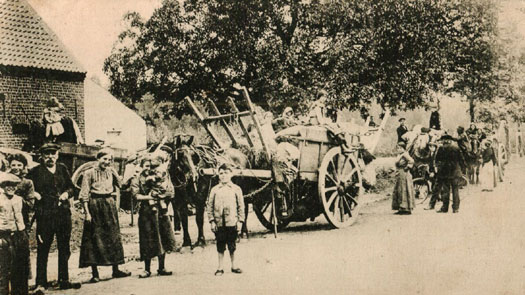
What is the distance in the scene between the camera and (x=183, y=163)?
275 inches

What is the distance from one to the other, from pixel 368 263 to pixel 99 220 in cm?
310

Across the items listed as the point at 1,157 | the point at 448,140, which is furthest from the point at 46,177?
the point at 448,140

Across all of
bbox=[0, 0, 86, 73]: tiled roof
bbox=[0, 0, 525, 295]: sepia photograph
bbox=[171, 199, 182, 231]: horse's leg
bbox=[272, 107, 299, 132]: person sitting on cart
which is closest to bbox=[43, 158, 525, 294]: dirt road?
bbox=[0, 0, 525, 295]: sepia photograph

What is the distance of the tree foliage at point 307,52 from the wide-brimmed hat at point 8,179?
2.55 metres

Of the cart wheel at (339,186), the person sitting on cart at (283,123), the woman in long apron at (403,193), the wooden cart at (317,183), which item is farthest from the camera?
the woman in long apron at (403,193)

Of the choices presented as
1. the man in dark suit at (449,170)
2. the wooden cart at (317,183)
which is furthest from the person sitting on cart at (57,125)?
the man in dark suit at (449,170)

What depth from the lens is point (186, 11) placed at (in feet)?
28.4

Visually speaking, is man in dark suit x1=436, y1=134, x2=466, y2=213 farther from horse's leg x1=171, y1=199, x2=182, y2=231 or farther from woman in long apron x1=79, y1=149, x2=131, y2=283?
woman in long apron x1=79, y1=149, x2=131, y2=283

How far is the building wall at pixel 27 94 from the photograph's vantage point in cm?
604

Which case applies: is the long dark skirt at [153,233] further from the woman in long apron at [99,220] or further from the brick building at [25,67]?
the brick building at [25,67]

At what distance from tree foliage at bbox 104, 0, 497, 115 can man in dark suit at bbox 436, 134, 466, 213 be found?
1.85m

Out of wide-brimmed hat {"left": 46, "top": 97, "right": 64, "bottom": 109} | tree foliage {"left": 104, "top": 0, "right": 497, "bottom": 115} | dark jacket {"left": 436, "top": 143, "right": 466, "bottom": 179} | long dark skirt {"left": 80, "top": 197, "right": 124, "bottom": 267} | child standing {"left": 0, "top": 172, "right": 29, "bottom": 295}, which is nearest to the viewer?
child standing {"left": 0, "top": 172, "right": 29, "bottom": 295}

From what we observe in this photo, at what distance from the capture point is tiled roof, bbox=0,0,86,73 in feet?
19.6

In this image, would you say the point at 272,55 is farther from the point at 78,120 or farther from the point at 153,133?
the point at 78,120
